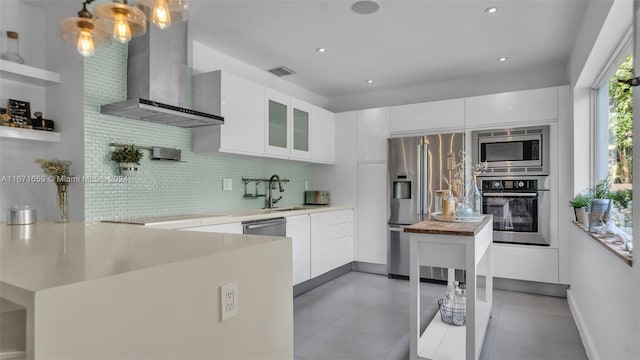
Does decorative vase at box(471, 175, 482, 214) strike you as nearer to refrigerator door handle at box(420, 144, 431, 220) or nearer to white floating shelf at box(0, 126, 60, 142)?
refrigerator door handle at box(420, 144, 431, 220)

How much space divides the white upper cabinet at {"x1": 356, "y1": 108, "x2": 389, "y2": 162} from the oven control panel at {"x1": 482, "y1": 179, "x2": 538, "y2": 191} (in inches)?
49.3

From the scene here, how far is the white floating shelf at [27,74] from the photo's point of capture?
231cm

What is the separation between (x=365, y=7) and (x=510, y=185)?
2526 mm

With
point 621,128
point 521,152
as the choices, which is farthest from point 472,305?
point 521,152

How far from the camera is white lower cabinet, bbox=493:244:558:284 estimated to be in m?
3.76

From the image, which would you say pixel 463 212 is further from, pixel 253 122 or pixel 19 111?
pixel 19 111

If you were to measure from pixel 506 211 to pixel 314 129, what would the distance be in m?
2.44

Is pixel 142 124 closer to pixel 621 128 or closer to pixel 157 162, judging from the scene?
pixel 157 162

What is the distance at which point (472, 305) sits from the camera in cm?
211

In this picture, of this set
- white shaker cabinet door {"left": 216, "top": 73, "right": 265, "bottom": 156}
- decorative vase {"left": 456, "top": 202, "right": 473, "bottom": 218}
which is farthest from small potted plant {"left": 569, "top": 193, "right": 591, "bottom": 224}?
white shaker cabinet door {"left": 216, "top": 73, "right": 265, "bottom": 156}

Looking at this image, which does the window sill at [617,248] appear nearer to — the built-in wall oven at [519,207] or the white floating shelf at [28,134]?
the built-in wall oven at [519,207]

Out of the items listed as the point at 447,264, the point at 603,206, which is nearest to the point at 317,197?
the point at 447,264

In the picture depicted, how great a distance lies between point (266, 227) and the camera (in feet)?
10.9

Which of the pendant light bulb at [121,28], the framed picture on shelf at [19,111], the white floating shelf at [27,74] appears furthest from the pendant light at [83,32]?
the framed picture on shelf at [19,111]
